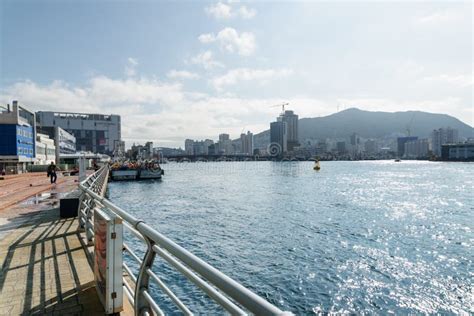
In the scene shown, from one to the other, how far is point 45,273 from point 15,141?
58.9 meters

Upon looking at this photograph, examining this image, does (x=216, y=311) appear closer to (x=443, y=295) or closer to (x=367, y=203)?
(x=443, y=295)

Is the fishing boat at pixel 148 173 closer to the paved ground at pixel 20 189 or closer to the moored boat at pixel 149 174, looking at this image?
the moored boat at pixel 149 174

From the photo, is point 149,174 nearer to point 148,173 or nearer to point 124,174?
point 148,173

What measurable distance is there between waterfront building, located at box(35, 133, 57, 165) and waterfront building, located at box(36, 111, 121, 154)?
242 ft

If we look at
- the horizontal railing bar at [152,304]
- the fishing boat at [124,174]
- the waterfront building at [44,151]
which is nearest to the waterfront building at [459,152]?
the fishing boat at [124,174]

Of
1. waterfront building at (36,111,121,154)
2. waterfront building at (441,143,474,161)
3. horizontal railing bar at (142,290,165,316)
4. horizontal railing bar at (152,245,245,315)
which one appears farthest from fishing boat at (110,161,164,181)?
waterfront building at (441,143,474,161)

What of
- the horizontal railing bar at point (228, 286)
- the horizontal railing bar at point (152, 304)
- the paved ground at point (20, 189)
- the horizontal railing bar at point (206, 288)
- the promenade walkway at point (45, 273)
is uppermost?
the horizontal railing bar at point (228, 286)

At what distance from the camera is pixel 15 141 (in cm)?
5306

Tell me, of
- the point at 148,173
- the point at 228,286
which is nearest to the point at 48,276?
the point at 228,286

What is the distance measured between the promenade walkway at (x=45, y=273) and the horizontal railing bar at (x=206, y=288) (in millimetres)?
1987

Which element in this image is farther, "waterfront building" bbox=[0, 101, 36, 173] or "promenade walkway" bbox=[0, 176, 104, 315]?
"waterfront building" bbox=[0, 101, 36, 173]

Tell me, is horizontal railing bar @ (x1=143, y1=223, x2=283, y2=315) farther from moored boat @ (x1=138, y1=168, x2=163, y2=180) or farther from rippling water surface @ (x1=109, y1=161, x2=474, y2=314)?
moored boat @ (x1=138, y1=168, x2=163, y2=180)

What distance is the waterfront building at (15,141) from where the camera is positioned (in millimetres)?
52216

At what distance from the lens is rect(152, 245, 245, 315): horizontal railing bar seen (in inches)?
70.9
